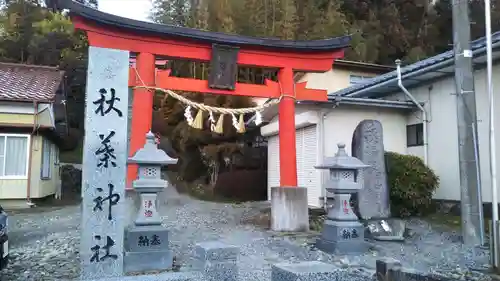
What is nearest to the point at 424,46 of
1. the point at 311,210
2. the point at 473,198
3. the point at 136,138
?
the point at 311,210

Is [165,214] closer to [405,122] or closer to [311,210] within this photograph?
[311,210]

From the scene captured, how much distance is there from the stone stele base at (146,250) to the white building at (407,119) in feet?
24.0

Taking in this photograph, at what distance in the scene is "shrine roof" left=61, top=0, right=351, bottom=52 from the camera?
853 centimetres

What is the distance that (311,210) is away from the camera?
12.7 metres

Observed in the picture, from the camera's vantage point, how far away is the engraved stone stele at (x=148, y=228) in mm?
6293

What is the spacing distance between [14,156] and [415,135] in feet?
45.0

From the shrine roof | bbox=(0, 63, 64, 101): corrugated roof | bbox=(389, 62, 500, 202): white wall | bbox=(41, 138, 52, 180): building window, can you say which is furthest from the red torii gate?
bbox=(41, 138, 52, 180): building window

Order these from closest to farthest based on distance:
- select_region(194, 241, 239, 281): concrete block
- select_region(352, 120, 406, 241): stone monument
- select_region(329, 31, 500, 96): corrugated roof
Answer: select_region(194, 241, 239, 281): concrete block, select_region(352, 120, 406, 241): stone monument, select_region(329, 31, 500, 96): corrugated roof

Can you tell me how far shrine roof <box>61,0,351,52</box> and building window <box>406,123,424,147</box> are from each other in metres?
4.17

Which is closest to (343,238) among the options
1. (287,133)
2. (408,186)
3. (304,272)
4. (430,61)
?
(287,133)

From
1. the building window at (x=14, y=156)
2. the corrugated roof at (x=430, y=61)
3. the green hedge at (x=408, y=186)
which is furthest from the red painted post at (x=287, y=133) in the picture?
the building window at (x=14, y=156)

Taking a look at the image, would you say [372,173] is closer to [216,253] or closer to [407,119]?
[407,119]

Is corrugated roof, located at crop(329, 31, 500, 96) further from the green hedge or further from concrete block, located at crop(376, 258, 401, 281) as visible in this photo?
concrete block, located at crop(376, 258, 401, 281)

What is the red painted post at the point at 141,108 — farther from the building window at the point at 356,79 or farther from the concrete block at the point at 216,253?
the building window at the point at 356,79
